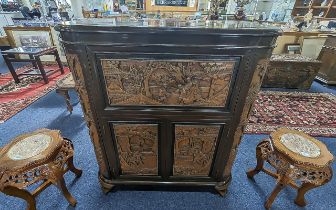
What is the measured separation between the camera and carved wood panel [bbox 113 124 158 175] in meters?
1.17

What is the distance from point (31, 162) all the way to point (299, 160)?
162 centimetres

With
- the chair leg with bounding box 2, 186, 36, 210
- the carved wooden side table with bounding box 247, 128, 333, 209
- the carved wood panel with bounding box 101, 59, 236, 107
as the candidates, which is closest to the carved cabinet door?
the carved wood panel with bounding box 101, 59, 236, 107

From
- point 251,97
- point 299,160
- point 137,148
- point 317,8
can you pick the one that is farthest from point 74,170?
point 317,8

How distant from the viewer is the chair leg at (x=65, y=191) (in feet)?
4.25

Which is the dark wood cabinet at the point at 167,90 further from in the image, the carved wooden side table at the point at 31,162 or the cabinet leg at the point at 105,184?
the carved wooden side table at the point at 31,162

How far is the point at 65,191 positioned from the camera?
136 centimetres

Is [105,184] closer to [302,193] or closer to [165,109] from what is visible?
[165,109]

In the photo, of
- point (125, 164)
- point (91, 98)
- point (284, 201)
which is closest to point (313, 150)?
point (284, 201)

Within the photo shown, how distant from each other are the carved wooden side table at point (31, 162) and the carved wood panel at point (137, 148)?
0.42m

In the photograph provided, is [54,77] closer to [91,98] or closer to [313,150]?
[91,98]

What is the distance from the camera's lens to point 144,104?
1.06 meters

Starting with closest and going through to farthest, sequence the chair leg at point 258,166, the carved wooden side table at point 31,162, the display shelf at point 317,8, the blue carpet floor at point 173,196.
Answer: the carved wooden side table at point 31,162
the blue carpet floor at point 173,196
the chair leg at point 258,166
the display shelf at point 317,8

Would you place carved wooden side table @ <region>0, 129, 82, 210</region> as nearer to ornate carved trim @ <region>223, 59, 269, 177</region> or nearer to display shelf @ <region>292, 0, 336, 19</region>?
ornate carved trim @ <region>223, 59, 269, 177</region>

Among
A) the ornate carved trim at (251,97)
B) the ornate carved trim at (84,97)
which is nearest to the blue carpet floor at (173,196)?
the ornate carved trim at (84,97)
